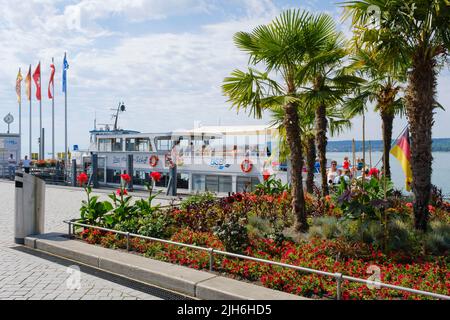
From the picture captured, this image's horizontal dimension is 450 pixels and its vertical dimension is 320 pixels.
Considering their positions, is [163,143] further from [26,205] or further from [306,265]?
[306,265]

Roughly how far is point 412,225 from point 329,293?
13.0 feet

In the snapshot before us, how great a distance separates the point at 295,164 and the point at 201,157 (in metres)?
14.3

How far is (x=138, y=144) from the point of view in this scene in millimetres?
27391

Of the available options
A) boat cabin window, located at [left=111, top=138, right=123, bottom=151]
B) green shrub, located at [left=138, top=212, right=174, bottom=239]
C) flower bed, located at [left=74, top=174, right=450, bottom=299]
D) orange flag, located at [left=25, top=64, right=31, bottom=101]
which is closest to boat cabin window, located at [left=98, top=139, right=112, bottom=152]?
boat cabin window, located at [left=111, top=138, right=123, bottom=151]

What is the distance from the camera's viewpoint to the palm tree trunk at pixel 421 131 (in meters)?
8.34

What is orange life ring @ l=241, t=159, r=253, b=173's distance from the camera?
2120 cm

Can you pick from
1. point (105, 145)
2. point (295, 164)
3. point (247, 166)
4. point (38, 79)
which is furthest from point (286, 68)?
point (38, 79)

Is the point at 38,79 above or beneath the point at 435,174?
above

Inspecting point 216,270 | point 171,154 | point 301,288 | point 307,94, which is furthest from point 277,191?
point 171,154

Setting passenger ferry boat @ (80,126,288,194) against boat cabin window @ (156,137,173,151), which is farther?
boat cabin window @ (156,137,173,151)

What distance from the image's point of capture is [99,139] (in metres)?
30.3

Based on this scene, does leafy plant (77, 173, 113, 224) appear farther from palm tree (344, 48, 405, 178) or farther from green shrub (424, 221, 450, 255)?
palm tree (344, 48, 405, 178)

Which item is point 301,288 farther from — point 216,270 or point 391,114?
point 391,114
